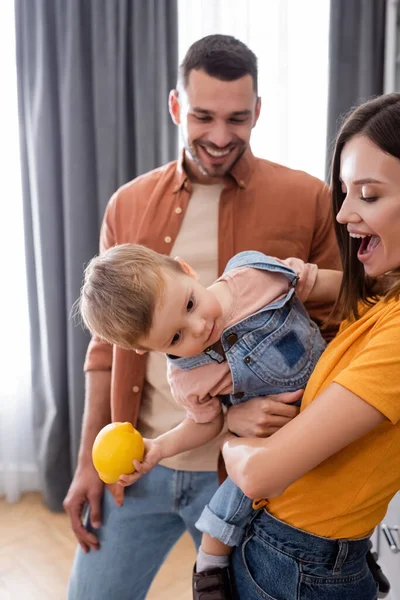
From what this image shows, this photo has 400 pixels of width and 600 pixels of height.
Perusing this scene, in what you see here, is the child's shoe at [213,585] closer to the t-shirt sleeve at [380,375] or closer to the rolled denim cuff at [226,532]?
the rolled denim cuff at [226,532]

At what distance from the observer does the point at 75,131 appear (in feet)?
8.52

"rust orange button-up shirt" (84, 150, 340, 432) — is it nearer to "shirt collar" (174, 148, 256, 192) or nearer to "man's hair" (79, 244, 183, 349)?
"shirt collar" (174, 148, 256, 192)

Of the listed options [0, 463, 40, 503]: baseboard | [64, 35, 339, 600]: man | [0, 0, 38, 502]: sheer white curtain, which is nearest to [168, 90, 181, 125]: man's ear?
[64, 35, 339, 600]: man

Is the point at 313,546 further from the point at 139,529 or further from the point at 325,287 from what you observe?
the point at 139,529

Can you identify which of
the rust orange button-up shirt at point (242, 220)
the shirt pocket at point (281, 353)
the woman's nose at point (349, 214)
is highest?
the woman's nose at point (349, 214)

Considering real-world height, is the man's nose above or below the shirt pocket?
above

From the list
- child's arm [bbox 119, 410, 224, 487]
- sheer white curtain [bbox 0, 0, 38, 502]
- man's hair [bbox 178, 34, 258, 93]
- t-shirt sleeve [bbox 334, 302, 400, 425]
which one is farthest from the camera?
sheer white curtain [bbox 0, 0, 38, 502]

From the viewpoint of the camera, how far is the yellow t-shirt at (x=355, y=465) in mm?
852

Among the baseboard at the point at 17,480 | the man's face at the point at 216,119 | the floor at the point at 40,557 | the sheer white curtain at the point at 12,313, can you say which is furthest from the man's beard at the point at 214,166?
the baseboard at the point at 17,480

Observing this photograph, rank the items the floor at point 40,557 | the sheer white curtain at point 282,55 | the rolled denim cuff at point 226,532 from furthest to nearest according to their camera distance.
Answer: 1. the sheer white curtain at point 282,55
2. the floor at point 40,557
3. the rolled denim cuff at point 226,532

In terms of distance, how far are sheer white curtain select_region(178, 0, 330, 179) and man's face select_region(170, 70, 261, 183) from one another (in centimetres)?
120

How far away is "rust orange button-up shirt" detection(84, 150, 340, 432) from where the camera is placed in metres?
1.49

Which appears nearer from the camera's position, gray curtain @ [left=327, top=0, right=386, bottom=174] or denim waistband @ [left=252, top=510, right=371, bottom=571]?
denim waistband @ [left=252, top=510, right=371, bottom=571]

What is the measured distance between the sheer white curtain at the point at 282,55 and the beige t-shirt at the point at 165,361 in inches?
49.6
